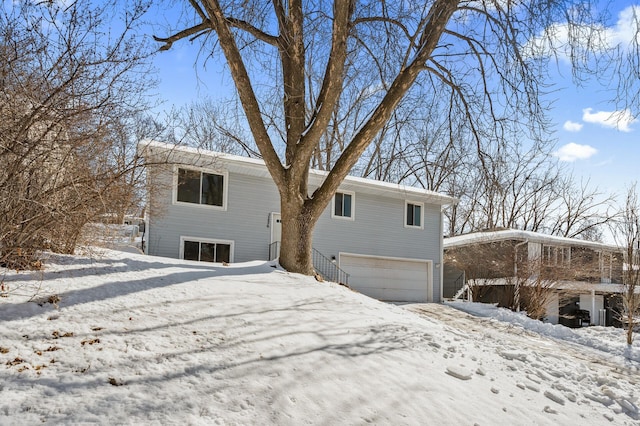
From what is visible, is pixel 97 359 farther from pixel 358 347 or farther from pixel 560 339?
pixel 560 339

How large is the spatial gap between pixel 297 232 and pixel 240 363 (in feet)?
16.7

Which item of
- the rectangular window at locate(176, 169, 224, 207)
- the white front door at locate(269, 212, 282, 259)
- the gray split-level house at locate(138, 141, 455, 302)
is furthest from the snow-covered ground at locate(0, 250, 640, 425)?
the white front door at locate(269, 212, 282, 259)

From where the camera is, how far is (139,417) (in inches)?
107

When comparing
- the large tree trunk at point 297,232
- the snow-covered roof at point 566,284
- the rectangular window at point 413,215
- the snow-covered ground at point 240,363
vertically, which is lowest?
the snow-covered roof at point 566,284

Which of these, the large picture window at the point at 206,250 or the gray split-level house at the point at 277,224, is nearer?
the gray split-level house at the point at 277,224

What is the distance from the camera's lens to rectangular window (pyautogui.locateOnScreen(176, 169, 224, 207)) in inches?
508

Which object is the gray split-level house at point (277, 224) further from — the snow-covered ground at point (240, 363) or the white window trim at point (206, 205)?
the snow-covered ground at point (240, 363)

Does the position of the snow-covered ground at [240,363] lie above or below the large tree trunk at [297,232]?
below

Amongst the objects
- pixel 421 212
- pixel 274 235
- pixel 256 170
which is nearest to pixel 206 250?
pixel 274 235

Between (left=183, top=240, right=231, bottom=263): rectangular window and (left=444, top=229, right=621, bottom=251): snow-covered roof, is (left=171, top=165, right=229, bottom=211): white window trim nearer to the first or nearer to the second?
(left=183, top=240, right=231, bottom=263): rectangular window

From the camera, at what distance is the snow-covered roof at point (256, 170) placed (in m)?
12.0

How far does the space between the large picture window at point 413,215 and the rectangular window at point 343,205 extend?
2.58 meters

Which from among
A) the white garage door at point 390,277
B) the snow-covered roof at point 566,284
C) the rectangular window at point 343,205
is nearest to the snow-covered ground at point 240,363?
the rectangular window at point 343,205

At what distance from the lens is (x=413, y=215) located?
17297mm
